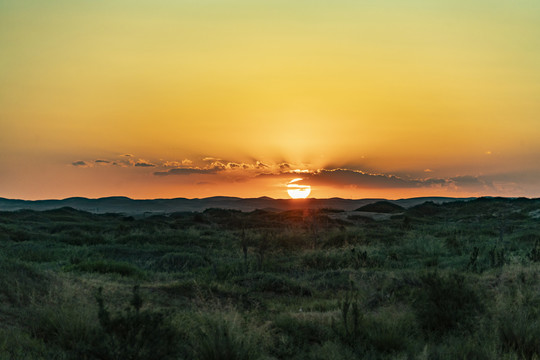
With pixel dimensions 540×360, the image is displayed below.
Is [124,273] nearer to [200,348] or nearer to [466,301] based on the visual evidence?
[200,348]

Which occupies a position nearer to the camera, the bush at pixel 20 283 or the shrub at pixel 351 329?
the shrub at pixel 351 329

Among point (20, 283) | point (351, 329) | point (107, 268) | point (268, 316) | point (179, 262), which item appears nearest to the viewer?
point (351, 329)

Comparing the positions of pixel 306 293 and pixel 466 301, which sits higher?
pixel 466 301

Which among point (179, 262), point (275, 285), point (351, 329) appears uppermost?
point (351, 329)

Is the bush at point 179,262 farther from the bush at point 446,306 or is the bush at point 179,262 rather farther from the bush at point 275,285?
the bush at point 446,306

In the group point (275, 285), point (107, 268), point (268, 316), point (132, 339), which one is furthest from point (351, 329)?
point (107, 268)

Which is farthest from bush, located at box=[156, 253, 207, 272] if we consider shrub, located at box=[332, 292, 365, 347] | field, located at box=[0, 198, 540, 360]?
shrub, located at box=[332, 292, 365, 347]

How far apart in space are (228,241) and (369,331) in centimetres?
2514

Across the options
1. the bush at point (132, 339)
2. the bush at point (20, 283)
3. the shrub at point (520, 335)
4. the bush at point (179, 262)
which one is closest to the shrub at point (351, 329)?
the shrub at point (520, 335)

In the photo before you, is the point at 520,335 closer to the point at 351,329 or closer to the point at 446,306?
the point at 446,306

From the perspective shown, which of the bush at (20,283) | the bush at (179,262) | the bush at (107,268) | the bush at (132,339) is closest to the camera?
the bush at (132,339)

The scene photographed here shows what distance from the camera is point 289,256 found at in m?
24.5

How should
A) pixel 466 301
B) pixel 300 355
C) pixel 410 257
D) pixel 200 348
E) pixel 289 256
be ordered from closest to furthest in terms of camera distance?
pixel 200 348
pixel 300 355
pixel 466 301
pixel 410 257
pixel 289 256

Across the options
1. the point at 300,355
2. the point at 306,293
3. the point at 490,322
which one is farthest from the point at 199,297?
the point at 490,322
